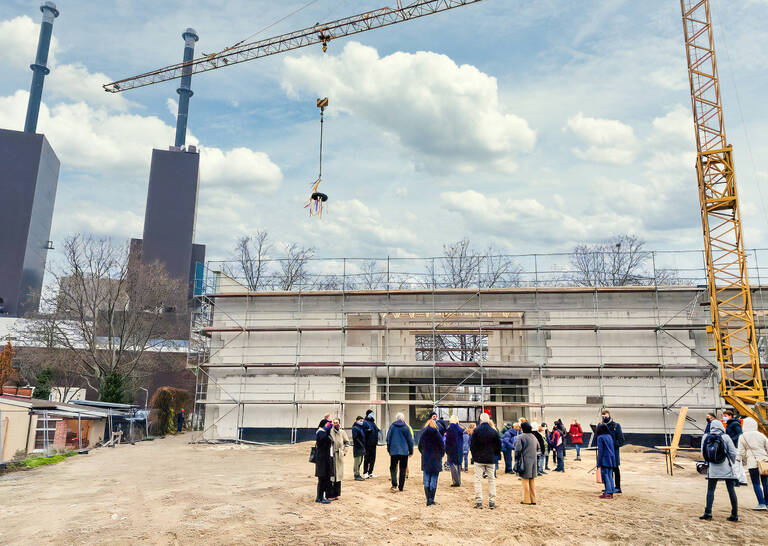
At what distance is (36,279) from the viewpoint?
73938 millimetres

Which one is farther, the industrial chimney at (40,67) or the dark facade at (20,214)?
the industrial chimney at (40,67)

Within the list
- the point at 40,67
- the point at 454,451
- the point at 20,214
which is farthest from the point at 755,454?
the point at 40,67

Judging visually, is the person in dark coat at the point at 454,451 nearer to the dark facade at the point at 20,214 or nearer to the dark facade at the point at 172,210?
the dark facade at the point at 172,210

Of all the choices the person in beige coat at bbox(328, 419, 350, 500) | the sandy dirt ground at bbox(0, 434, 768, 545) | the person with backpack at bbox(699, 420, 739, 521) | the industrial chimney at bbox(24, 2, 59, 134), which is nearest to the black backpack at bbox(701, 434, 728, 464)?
the person with backpack at bbox(699, 420, 739, 521)

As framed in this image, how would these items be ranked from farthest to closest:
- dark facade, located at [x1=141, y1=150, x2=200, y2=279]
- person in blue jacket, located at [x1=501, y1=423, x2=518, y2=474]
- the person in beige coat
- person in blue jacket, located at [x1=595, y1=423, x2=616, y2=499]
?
1. dark facade, located at [x1=141, y1=150, x2=200, y2=279]
2. person in blue jacket, located at [x1=501, y1=423, x2=518, y2=474]
3. person in blue jacket, located at [x1=595, y1=423, x2=616, y2=499]
4. the person in beige coat

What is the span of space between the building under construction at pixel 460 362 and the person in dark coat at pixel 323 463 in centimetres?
1296

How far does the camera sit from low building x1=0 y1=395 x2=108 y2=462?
17.5m

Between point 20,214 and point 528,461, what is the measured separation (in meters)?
79.1

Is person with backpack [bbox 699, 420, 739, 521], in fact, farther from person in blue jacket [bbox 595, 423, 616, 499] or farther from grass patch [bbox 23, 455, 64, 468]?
grass patch [bbox 23, 455, 64, 468]

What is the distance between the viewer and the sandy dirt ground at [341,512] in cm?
784

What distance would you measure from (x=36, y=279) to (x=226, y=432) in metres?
63.1

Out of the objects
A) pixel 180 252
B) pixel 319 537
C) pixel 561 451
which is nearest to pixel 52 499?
pixel 319 537

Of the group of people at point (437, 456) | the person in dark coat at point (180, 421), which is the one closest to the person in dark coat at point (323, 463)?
the group of people at point (437, 456)

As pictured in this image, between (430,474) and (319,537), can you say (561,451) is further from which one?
(319,537)
